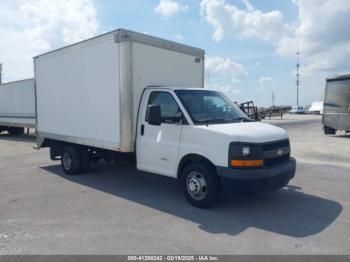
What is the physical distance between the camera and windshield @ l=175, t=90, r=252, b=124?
599 centimetres

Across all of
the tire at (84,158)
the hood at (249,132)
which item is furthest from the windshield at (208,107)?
the tire at (84,158)

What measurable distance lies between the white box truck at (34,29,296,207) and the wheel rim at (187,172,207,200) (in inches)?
0.7

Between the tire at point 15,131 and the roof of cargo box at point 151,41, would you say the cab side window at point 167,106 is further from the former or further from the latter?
the tire at point 15,131

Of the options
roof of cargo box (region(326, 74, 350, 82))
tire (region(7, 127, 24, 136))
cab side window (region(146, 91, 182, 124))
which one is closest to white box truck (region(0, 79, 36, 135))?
tire (region(7, 127, 24, 136))

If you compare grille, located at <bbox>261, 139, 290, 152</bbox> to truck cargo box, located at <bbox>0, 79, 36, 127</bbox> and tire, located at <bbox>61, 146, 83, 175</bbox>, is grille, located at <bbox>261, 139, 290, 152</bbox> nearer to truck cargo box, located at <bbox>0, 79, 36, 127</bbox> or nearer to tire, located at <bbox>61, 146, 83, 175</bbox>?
tire, located at <bbox>61, 146, 83, 175</bbox>

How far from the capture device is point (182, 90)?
6.39 meters

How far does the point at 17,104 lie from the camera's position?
20906 millimetres

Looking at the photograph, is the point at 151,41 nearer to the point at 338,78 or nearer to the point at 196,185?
the point at 196,185

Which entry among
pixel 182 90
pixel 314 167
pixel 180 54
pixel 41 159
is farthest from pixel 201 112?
pixel 41 159

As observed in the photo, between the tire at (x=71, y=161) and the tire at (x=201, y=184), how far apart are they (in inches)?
151

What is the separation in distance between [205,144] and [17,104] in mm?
19046

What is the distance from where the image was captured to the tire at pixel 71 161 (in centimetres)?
856

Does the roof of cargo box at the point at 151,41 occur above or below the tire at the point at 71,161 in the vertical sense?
above

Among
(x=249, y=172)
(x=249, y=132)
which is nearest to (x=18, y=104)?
(x=249, y=132)
